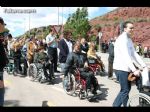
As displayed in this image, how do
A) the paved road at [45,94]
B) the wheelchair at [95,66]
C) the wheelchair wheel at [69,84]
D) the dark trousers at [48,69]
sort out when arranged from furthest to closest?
the wheelchair at [95,66] → the dark trousers at [48,69] → the wheelchair wheel at [69,84] → the paved road at [45,94]

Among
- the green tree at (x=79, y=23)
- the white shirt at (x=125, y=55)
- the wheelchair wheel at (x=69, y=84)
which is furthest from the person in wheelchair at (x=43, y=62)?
the green tree at (x=79, y=23)

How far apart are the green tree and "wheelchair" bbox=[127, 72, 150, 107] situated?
43902 millimetres

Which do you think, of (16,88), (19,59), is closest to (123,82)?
(16,88)

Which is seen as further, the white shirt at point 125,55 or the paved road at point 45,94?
the paved road at point 45,94

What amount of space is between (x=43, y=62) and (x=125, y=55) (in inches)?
229

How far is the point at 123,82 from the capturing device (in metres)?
8.02

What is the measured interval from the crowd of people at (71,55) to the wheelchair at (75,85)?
0.43 feet

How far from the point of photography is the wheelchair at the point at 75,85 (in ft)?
35.0

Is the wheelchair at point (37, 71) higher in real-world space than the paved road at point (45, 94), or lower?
higher

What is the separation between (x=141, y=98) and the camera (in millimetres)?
7742

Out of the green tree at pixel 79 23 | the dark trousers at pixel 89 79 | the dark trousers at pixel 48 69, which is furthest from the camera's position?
the green tree at pixel 79 23

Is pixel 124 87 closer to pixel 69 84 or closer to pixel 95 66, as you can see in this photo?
pixel 69 84

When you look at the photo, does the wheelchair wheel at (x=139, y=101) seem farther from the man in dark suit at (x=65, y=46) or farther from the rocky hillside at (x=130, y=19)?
the rocky hillside at (x=130, y=19)

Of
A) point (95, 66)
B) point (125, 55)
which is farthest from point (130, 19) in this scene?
point (125, 55)
